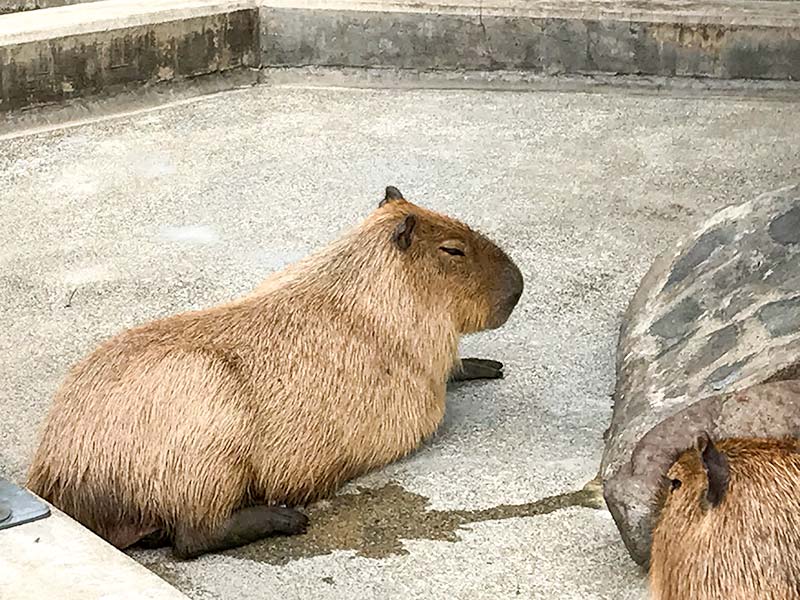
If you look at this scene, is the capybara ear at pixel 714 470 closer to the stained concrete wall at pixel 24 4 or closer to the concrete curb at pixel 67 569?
the concrete curb at pixel 67 569

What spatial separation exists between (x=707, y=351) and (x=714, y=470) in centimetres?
133

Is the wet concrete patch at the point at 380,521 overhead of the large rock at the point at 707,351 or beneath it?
beneath

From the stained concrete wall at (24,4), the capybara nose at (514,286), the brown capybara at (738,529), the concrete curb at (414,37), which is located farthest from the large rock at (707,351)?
the stained concrete wall at (24,4)

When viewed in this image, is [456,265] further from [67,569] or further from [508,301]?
[67,569]

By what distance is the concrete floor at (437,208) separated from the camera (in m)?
3.34

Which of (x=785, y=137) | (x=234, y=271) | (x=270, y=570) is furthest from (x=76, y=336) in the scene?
(x=785, y=137)

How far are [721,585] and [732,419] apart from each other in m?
0.83

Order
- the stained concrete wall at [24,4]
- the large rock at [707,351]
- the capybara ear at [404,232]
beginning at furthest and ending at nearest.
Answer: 1. the stained concrete wall at [24,4]
2. the capybara ear at [404,232]
3. the large rock at [707,351]

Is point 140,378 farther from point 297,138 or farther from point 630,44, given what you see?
point 630,44

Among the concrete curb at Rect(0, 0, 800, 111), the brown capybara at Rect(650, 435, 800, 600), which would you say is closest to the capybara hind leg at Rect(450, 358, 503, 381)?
the brown capybara at Rect(650, 435, 800, 600)

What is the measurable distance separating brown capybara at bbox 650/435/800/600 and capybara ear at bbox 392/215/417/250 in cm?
144

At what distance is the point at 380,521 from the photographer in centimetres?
348

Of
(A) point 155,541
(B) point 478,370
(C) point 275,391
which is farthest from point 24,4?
(A) point 155,541

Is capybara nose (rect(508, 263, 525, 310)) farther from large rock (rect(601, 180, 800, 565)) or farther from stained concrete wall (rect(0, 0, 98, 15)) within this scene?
stained concrete wall (rect(0, 0, 98, 15))
